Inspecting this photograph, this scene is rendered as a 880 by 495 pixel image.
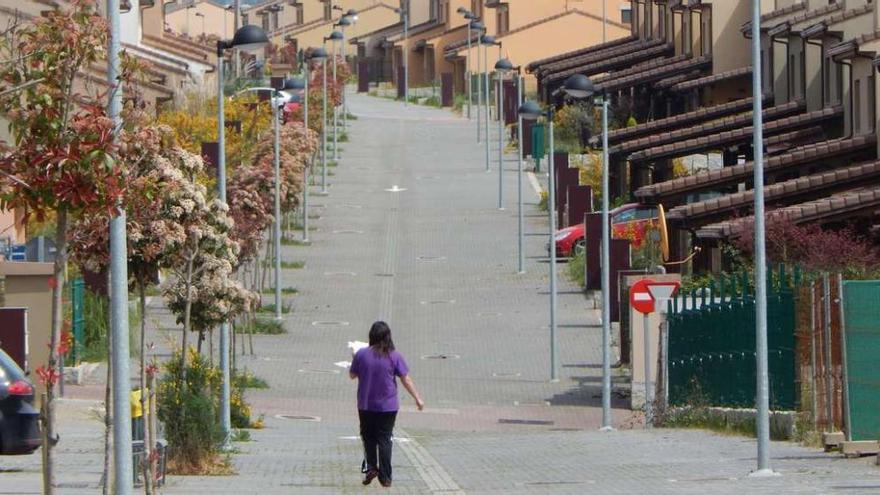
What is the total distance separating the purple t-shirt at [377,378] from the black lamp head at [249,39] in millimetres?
5909

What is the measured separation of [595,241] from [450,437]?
36.3 feet

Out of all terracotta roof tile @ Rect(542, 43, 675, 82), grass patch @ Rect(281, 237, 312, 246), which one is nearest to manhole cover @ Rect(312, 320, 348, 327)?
grass patch @ Rect(281, 237, 312, 246)

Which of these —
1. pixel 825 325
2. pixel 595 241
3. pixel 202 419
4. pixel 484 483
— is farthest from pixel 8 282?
pixel 595 241

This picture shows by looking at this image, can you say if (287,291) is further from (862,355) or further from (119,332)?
(119,332)

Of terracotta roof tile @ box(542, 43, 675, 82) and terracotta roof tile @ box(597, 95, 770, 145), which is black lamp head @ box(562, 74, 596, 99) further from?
terracotta roof tile @ box(542, 43, 675, 82)

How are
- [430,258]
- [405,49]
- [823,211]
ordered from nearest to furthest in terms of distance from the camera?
[823,211] < [430,258] < [405,49]

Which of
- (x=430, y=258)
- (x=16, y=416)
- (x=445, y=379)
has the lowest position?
(x=445, y=379)

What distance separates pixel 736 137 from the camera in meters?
47.8

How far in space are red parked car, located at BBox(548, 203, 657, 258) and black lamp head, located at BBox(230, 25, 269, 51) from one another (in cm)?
2538

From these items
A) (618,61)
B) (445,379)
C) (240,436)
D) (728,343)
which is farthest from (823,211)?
(618,61)

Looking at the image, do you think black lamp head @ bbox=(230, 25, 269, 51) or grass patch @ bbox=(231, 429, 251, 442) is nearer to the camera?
black lamp head @ bbox=(230, 25, 269, 51)

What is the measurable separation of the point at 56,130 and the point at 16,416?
7954mm

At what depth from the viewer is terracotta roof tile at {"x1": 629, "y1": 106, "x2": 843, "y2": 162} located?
4747 cm

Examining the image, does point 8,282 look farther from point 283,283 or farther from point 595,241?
point 283,283
